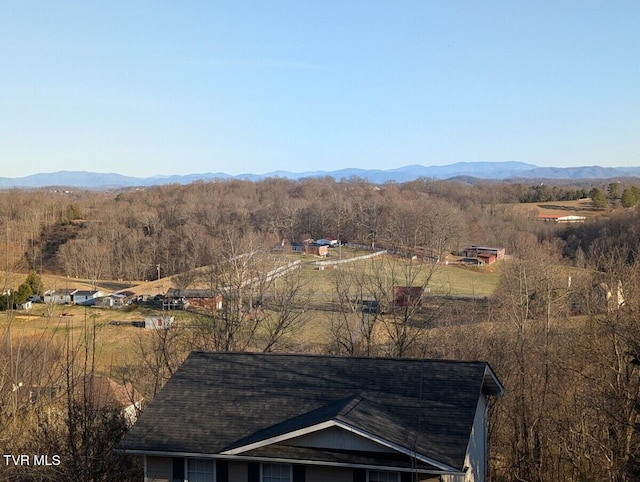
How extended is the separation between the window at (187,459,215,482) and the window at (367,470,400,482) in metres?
2.29

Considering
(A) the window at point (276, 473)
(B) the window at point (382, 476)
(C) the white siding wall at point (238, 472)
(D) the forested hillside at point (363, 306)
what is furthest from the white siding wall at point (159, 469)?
(B) the window at point (382, 476)

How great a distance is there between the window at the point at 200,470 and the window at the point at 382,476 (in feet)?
7.52

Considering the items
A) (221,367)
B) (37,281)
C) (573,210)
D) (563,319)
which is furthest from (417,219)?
(221,367)

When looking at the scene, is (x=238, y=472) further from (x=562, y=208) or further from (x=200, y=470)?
(x=562, y=208)

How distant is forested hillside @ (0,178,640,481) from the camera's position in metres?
12.0

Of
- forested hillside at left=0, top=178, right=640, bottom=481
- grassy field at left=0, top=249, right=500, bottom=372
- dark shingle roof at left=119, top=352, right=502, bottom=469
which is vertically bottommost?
grassy field at left=0, top=249, right=500, bottom=372

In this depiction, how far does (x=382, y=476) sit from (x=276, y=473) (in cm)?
151

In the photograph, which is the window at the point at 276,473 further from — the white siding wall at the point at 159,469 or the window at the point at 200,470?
the white siding wall at the point at 159,469

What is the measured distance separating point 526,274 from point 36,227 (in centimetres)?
5796

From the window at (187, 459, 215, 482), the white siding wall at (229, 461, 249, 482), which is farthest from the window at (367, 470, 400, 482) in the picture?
the window at (187, 459, 215, 482)

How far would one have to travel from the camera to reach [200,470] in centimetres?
1002

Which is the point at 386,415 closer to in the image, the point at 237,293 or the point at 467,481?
the point at 467,481

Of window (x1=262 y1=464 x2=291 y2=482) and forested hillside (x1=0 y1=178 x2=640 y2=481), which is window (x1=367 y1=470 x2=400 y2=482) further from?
forested hillside (x1=0 y1=178 x2=640 y2=481)

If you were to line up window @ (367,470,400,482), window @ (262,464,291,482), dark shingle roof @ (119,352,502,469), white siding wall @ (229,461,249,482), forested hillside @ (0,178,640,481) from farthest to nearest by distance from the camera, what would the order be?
forested hillside @ (0,178,640,481) < white siding wall @ (229,461,249,482) < window @ (262,464,291,482) < dark shingle roof @ (119,352,502,469) < window @ (367,470,400,482)
